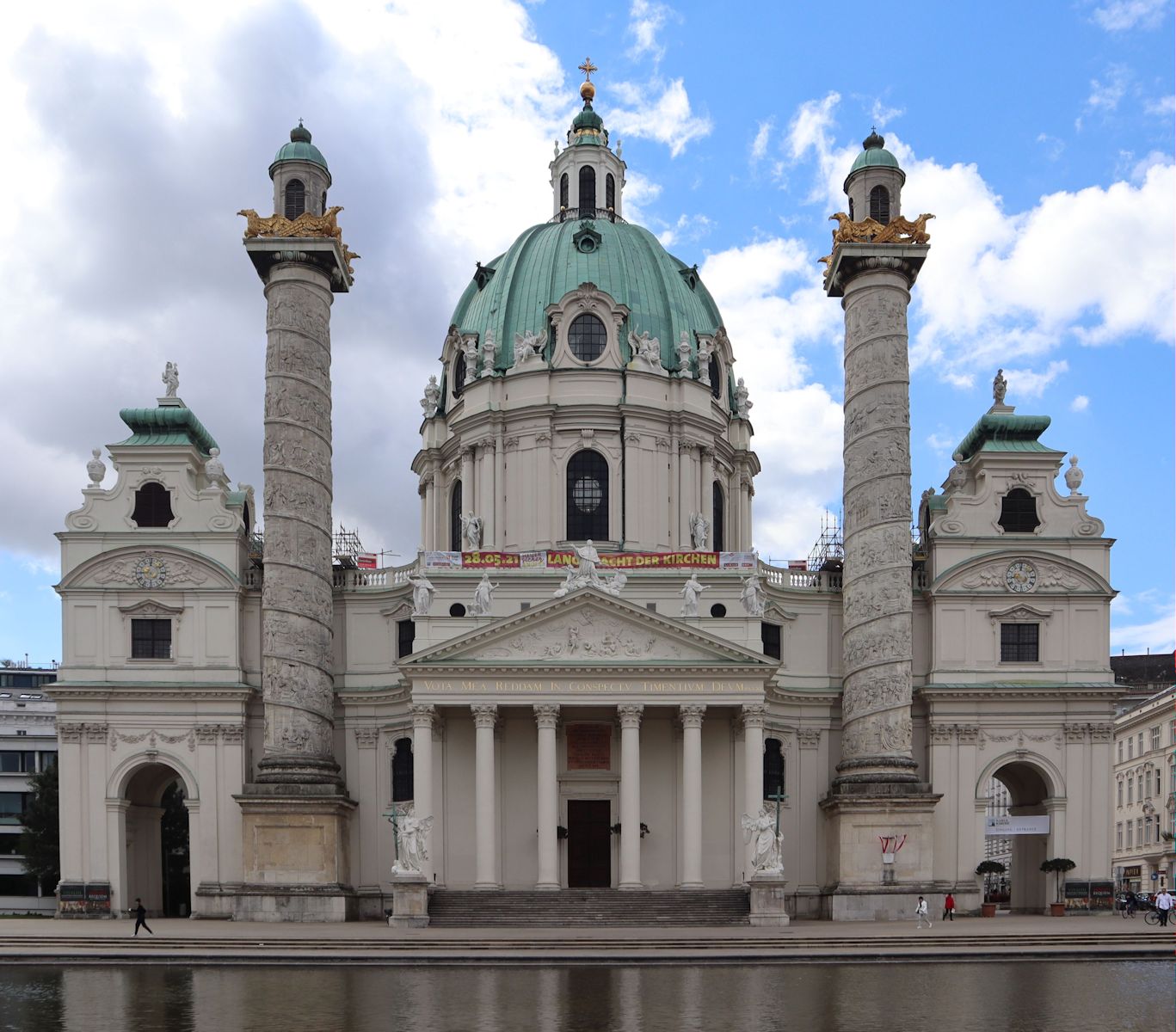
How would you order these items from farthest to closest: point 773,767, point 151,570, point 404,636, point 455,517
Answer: point 455,517
point 404,636
point 773,767
point 151,570

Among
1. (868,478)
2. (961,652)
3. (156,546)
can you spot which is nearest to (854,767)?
(961,652)

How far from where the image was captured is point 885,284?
56.2 meters

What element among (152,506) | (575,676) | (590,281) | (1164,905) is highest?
(590,281)

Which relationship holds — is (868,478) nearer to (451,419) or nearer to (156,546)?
(451,419)

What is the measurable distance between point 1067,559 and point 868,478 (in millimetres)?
9294

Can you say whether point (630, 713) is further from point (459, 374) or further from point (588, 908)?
point (459, 374)

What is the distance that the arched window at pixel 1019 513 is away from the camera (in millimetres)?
59156

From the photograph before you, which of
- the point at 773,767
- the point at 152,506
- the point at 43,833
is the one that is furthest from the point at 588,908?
the point at 43,833

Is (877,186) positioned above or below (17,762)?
above

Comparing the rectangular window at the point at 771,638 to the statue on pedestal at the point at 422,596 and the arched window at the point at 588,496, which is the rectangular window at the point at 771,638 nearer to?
the arched window at the point at 588,496

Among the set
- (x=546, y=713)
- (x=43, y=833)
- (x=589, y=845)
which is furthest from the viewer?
(x=43, y=833)

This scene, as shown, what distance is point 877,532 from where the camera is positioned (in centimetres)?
5509

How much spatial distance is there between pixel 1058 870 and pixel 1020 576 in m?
11.2

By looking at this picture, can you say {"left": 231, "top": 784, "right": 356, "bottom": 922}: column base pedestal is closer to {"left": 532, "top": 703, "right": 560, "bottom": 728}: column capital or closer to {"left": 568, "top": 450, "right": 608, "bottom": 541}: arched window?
{"left": 532, "top": 703, "right": 560, "bottom": 728}: column capital
